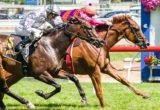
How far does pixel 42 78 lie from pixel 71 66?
1563 mm

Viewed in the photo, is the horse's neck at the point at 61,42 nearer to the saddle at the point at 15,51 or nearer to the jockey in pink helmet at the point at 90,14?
the saddle at the point at 15,51

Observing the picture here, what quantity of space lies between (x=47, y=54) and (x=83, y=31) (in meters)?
0.75

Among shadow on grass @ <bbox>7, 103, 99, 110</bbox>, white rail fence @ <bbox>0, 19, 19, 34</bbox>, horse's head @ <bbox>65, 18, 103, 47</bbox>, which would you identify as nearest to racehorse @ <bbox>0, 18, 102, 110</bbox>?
horse's head @ <bbox>65, 18, 103, 47</bbox>

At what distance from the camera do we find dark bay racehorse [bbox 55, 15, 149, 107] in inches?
389

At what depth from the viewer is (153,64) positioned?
50.5ft

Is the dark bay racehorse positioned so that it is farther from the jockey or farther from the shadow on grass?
the jockey

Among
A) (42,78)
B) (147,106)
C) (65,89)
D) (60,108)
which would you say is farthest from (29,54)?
(65,89)

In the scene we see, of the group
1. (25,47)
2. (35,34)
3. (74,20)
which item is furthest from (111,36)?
(25,47)

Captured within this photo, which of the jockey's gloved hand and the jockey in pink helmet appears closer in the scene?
the jockey's gloved hand

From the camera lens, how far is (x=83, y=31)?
30.3ft

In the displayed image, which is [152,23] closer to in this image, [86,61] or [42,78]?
[86,61]

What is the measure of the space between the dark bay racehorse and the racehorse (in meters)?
0.73

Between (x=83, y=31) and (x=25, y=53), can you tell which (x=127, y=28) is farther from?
(x=25, y=53)

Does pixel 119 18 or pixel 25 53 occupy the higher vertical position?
pixel 119 18
